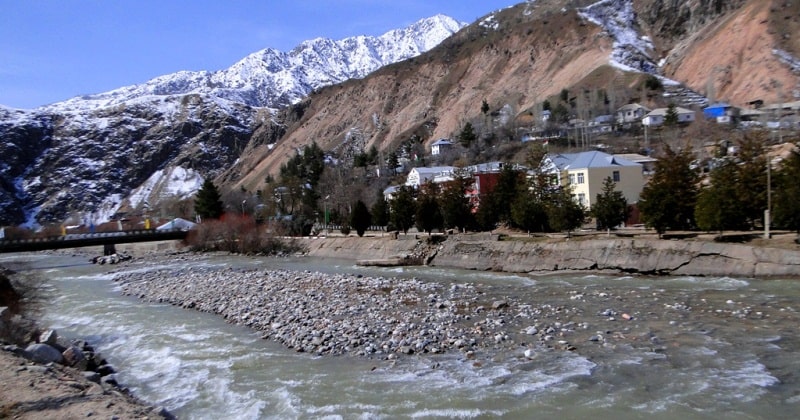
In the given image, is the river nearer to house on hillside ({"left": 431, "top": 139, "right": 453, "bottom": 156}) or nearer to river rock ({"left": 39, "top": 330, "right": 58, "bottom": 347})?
river rock ({"left": 39, "top": 330, "right": 58, "bottom": 347})

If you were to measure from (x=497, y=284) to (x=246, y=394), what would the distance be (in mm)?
18432

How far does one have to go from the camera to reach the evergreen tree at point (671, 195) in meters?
34.5

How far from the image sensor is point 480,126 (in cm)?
11488

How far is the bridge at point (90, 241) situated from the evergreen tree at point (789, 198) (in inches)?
2631

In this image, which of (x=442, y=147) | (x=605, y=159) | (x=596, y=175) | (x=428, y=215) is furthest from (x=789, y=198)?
(x=442, y=147)

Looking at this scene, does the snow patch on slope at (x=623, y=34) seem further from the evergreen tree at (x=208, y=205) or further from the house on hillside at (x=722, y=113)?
the evergreen tree at (x=208, y=205)

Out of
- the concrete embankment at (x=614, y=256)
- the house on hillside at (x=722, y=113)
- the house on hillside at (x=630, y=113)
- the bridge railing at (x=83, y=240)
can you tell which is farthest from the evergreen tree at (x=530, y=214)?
the house on hillside at (x=630, y=113)

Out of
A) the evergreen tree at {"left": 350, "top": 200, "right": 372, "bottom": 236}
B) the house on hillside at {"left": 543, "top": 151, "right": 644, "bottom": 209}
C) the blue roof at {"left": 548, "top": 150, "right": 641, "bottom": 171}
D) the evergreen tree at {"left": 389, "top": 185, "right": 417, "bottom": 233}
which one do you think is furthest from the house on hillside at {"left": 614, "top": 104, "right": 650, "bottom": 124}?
the evergreen tree at {"left": 389, "top": 185, "right": 417, "bottom": 233}

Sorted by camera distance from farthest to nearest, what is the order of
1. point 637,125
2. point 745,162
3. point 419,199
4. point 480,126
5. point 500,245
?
point 480,126 < point 637,125 < point 419,199 < point 500,245 < point 745,162

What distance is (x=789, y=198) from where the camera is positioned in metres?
28.4

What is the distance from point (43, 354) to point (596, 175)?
160 feet

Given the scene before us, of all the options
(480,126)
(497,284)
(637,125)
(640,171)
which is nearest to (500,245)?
(497,284)

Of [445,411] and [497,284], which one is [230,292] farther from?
[445,411]

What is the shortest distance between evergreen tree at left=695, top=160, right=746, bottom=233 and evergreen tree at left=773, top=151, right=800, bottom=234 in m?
2.14
